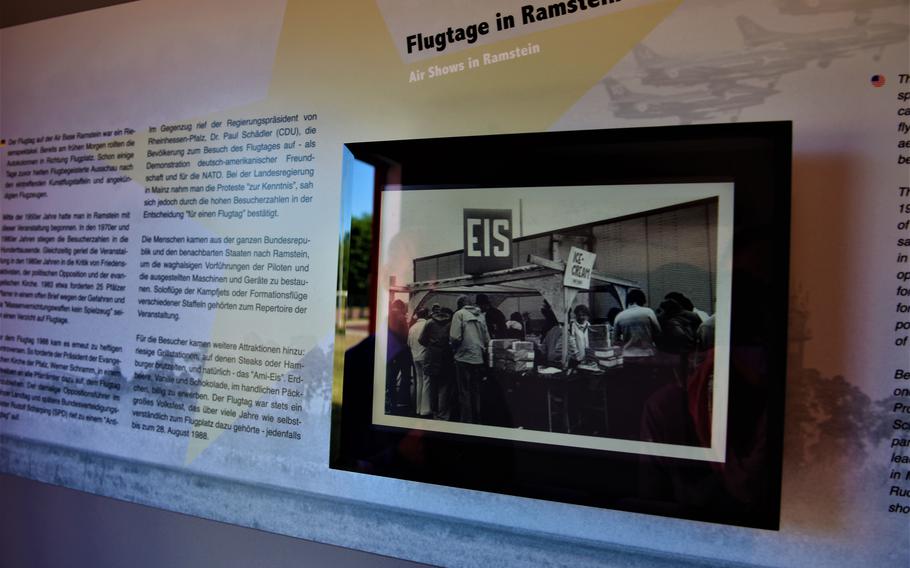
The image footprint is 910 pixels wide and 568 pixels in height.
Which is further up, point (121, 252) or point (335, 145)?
point (335, 145)

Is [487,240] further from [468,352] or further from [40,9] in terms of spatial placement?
[40,9]

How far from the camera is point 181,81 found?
5.76 ft

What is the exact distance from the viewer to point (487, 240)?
50.9 inches

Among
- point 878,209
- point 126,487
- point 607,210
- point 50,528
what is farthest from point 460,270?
point 50,528

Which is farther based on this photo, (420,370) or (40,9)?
(40,9)

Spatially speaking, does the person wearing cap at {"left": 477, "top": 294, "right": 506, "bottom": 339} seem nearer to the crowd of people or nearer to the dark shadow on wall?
the crowd of people

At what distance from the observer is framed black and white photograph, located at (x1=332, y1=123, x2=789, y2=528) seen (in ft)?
3.62

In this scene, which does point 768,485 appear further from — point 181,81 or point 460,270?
point 181,81

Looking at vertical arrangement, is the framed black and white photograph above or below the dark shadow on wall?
below

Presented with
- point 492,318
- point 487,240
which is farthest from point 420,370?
point 487,240

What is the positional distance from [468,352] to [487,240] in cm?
27

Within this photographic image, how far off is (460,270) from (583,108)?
1.62 ft

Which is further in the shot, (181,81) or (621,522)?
(181,81)

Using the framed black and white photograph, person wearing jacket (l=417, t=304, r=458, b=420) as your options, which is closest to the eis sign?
the framed black and white photograph
